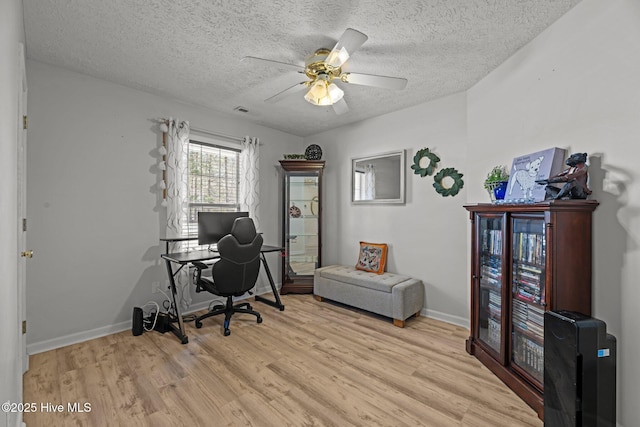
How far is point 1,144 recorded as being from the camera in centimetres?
101

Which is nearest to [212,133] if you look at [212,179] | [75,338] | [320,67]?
[212,179]

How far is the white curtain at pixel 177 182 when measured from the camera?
10.5 ft

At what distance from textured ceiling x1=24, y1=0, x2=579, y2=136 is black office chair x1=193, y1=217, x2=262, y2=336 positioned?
154cm

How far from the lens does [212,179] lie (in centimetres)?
378

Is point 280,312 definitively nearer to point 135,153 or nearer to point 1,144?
point 135,153

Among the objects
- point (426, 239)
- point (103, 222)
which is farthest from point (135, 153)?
point (426, 239)

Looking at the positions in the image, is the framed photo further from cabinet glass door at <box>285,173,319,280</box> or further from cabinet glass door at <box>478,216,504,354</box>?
cabinet glass door at <box>285,173,319,280</box>

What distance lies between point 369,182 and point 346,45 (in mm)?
2302

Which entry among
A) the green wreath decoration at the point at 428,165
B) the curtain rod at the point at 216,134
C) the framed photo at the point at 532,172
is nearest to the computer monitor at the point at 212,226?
the curtain rod at the point at 216,134

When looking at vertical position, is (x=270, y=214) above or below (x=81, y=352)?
above

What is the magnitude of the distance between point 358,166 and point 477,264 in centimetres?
217

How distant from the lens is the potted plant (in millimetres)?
2363

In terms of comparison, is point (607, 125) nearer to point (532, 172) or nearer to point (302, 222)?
point (532, 172)

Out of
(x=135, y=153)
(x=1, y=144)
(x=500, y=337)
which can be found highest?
(x=135, y=153)
